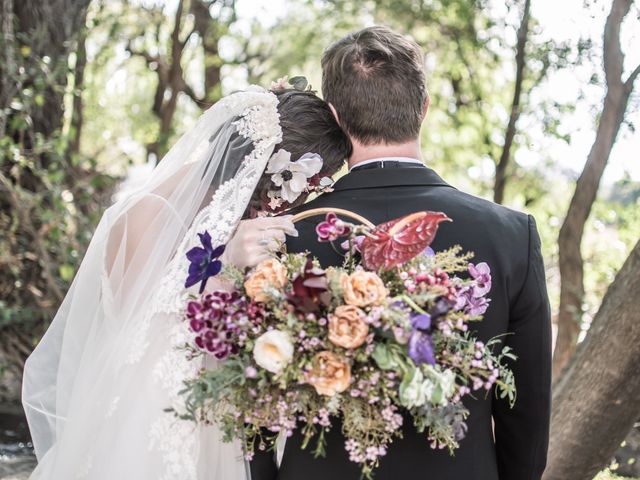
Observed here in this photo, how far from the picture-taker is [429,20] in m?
9.25

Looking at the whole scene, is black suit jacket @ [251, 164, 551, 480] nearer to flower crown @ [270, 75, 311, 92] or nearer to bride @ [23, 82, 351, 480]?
bride @ [23, 82, 351, 480]

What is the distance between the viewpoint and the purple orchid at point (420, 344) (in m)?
1.72

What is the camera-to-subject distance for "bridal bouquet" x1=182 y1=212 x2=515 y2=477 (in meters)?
1.75

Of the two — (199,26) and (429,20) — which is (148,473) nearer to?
(429,20)

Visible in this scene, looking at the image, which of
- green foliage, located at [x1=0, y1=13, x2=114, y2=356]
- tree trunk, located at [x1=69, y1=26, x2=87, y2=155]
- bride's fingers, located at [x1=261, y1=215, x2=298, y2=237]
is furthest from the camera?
tree trunk, located at [x1=69, y1=26, x2=87, y2=155]

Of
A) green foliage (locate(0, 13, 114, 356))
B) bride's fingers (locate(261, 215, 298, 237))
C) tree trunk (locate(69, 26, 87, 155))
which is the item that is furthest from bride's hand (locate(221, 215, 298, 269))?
tree trunk (locate(69, 26, 87, 155))

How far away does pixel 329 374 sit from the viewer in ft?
5.75

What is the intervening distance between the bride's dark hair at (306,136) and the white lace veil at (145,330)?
0.26ft

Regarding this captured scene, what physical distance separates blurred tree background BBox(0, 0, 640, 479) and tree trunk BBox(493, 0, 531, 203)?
0.02 metres

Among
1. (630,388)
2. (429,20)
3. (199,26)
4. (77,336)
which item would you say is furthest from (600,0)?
(199,26)

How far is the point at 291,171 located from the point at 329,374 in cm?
100

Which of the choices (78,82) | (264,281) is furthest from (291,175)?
(78,82)

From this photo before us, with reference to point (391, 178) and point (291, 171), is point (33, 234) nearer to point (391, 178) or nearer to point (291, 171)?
point (291, 171)

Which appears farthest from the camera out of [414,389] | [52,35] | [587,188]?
[52,35]
